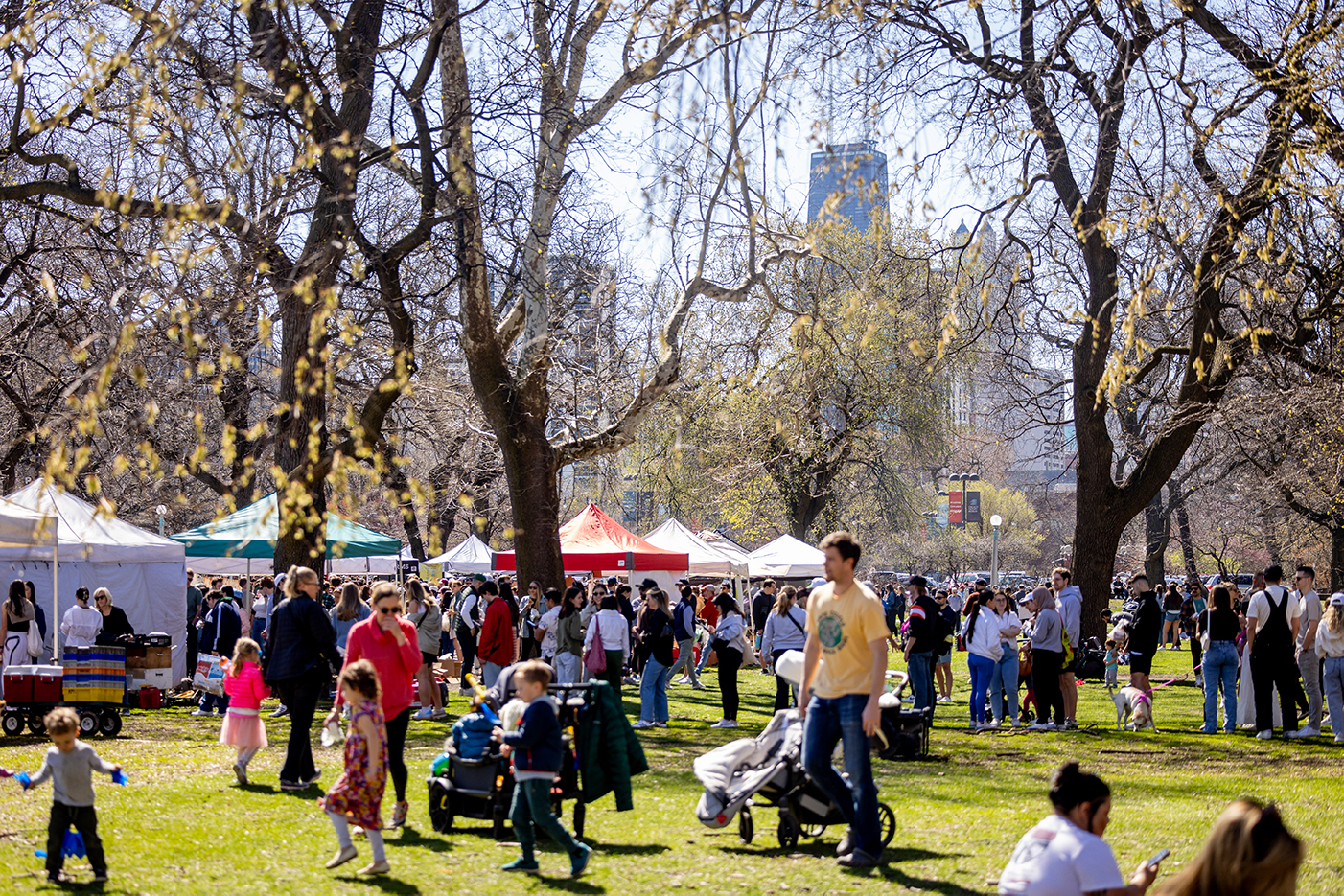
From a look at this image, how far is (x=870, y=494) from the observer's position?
4681cm

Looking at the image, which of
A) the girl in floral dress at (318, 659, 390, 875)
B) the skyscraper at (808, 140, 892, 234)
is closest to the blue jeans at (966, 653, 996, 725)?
the skyscraper at (808, 140, 892, 234)

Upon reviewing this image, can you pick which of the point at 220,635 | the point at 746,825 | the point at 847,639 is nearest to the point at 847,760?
the point at 847,639

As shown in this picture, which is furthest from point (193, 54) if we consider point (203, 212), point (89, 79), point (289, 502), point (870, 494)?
point (870, 494)

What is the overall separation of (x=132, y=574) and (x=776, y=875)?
620 inches

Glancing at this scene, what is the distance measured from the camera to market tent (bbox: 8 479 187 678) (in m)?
18.6

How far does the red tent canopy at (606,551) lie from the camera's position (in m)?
25.2

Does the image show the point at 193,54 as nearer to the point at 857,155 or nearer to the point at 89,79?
the point at 89,79

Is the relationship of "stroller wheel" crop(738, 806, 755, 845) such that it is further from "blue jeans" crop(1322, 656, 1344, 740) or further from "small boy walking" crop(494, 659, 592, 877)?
"blue jeans" crop(1322, 656, 1344, 740)

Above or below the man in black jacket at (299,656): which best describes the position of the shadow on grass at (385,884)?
below

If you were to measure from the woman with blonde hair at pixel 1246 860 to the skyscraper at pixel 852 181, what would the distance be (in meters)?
5.80

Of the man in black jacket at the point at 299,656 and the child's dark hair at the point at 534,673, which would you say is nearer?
the child's dark hair at the point at 534,673

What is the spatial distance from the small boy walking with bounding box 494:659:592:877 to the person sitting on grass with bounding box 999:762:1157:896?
3583mm

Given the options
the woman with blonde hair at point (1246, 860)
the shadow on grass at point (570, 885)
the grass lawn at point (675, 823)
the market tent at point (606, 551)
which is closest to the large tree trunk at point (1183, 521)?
the market tent at point (606, 551)

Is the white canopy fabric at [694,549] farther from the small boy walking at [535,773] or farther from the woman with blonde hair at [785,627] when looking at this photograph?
the small boy walking at [535,773]
